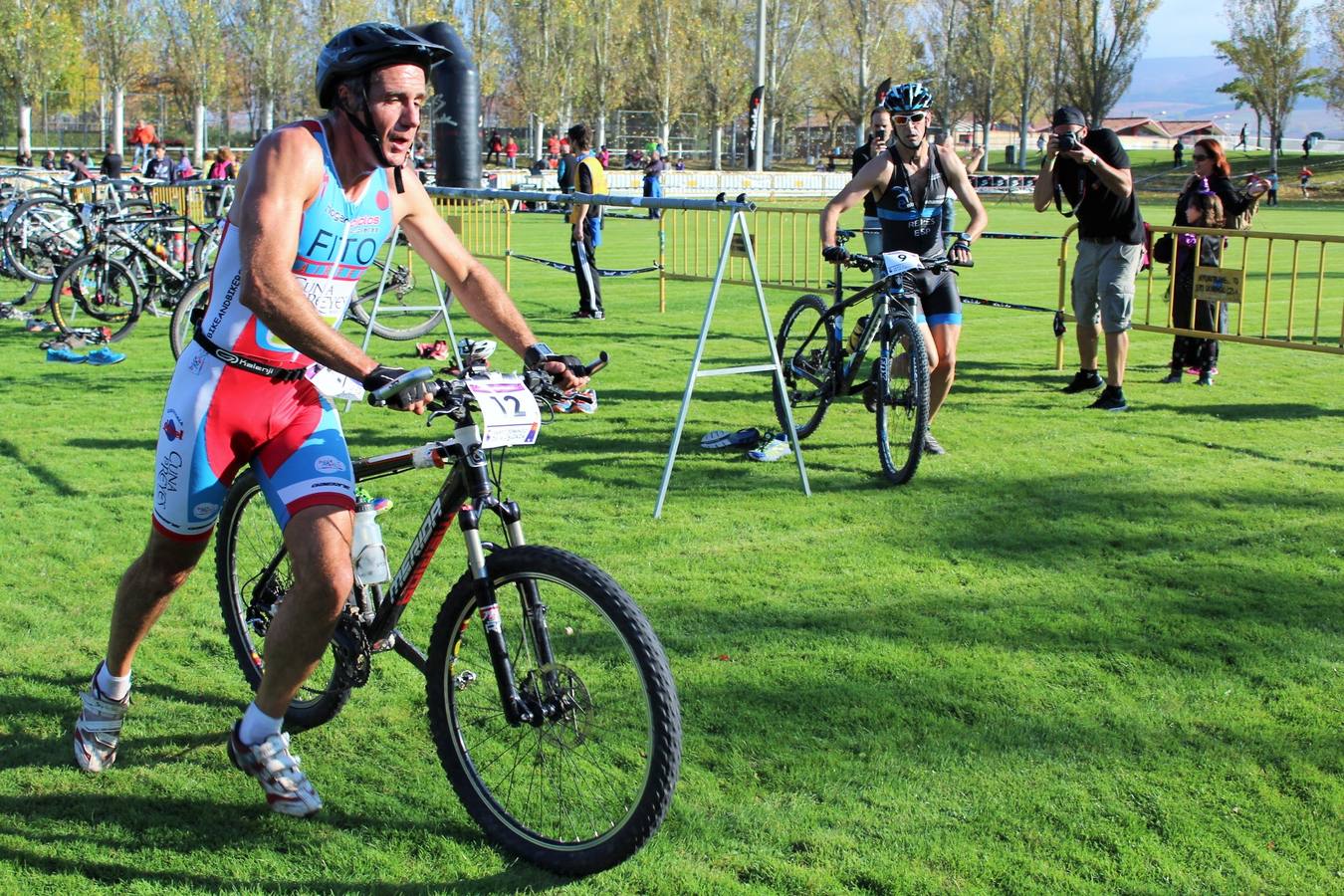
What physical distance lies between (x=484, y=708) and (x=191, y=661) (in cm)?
174

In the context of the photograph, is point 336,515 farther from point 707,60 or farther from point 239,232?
point 707,60

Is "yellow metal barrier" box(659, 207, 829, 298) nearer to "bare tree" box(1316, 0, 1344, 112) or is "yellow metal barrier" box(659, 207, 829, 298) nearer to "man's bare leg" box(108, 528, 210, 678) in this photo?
"man's bare leg" box(108, 528, 210, 678)

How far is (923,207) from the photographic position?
8.20 m

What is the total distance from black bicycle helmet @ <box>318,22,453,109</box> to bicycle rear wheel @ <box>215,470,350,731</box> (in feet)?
4.37

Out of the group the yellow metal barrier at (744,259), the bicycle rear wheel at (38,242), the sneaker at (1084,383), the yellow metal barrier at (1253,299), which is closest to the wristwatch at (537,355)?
the yellow metal barrier at (1253,299)

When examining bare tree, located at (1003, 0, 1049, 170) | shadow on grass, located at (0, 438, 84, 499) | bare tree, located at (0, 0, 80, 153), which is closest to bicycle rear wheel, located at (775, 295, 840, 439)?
shadow on grass, located at (0, 438, 84, 499)

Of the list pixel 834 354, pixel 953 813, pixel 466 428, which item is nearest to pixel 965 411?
pixel 834 354

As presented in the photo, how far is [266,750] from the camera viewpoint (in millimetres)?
3666

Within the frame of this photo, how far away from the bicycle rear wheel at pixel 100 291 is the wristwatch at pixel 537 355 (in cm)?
A: 1026

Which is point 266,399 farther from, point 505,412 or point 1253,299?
point 1253,299

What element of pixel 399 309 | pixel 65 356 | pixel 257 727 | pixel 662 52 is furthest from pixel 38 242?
pixel 662 52

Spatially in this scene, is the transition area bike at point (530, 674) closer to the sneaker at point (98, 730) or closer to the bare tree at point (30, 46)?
the sneaker at point (98, 730)

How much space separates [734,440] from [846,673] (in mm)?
3832

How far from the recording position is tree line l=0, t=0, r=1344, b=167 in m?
62.5
